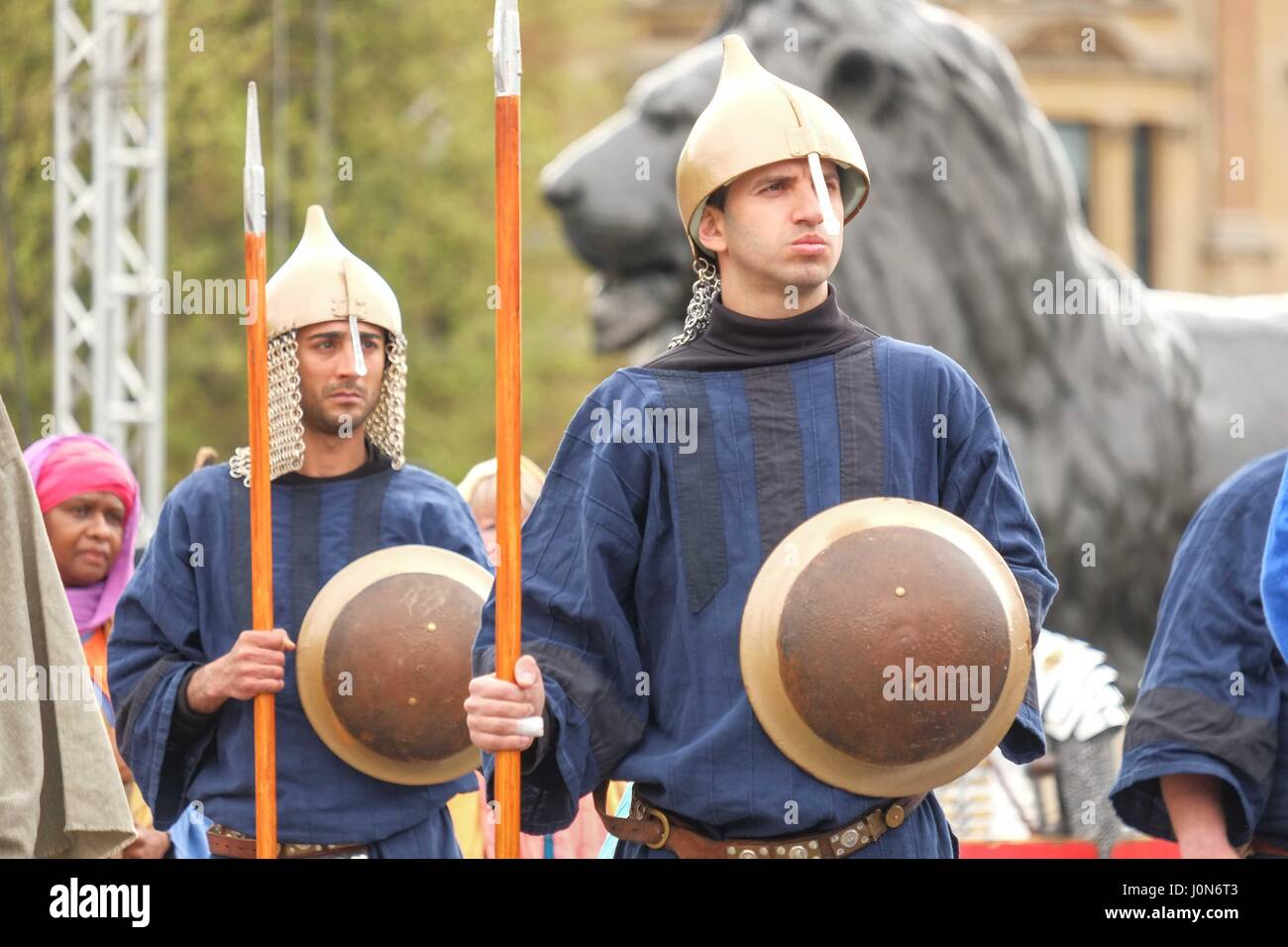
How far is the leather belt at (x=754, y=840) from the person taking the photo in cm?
383

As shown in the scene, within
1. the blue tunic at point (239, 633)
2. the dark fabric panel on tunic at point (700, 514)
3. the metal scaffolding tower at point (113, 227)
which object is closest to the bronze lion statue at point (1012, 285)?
the metal scaffolding tower at point (113, 227)

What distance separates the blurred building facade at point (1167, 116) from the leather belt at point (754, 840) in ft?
86.7

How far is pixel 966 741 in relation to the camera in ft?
12.4

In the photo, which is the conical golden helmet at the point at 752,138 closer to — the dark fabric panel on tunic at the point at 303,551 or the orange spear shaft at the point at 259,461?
the orange spear shaft at the point at 259,461

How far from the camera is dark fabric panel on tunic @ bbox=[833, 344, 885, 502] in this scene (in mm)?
3924

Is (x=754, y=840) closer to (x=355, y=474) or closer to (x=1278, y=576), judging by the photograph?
(x=1278, y=576)

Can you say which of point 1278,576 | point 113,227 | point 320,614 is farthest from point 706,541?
point 113,227

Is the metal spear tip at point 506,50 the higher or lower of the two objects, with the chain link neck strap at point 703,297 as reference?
higher

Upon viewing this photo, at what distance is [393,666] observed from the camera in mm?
5051

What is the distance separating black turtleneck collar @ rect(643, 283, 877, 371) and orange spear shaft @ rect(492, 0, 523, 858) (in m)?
0.29

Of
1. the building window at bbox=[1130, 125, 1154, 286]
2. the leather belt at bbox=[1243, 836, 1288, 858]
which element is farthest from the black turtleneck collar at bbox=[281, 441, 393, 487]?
the building window at bbox=[1130, 125, 1154, 286]

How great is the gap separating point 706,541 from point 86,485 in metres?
2.73

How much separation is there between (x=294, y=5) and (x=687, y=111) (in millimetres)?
11198
